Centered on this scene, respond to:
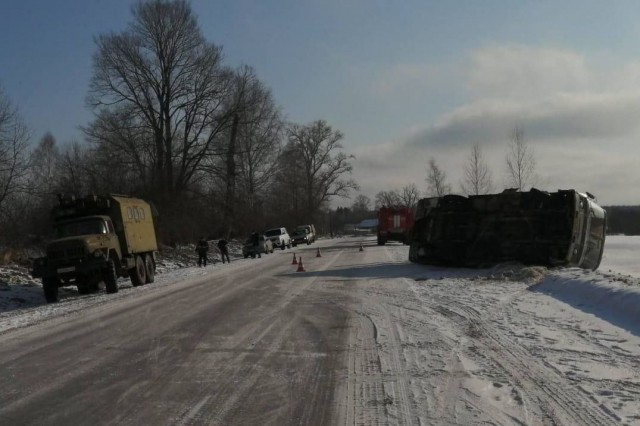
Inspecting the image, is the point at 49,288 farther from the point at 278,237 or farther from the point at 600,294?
the point at 278,237

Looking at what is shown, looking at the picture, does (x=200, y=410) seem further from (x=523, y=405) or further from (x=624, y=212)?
(x=624, y=212)

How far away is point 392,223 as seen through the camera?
52.1m

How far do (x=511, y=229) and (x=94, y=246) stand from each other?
13555mm

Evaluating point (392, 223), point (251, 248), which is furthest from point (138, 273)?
point (392, 223)

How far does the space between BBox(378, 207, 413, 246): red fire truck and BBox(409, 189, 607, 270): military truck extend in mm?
28113

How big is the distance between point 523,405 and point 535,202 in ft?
52.2

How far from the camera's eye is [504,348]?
8.22m

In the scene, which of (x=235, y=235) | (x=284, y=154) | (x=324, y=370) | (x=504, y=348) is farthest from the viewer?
(x=284, y=154)

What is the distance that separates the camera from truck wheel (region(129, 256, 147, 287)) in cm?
2150

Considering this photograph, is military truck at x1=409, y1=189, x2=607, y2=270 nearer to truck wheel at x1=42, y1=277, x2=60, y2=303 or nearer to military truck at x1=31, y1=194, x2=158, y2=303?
military truck at x1=31, y1=194, x2=158, y2=303

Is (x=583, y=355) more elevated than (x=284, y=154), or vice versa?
(x=284, y=154)

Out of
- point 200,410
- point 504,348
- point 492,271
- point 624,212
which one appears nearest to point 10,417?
point 200,410

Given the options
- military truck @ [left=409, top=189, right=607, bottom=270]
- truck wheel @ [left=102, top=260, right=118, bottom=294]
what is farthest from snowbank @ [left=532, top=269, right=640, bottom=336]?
truck wheel @ [left=102, top=260, right=118, bottom=294]

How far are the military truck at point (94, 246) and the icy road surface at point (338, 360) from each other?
3.19m
